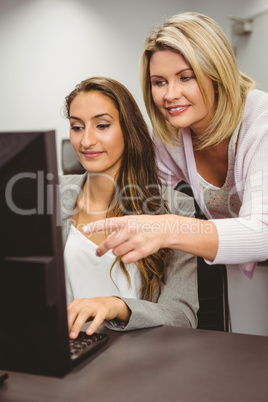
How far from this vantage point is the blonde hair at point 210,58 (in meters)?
1.16

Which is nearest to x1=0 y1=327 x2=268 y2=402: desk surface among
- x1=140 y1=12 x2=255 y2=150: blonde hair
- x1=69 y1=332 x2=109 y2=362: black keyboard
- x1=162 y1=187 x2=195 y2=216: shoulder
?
x1=69 y1=332 x2=109 y2=362: black keyboard

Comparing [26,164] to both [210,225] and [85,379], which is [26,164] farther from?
[210,225]

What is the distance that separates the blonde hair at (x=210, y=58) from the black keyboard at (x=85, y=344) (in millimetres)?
730

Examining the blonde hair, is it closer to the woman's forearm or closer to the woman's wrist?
the woman's forearm

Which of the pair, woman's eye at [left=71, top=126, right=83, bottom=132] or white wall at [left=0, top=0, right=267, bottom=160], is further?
white wall at [left=0, top=0, right=267, bottom=160]

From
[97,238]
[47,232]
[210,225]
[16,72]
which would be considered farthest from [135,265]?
[16,72]

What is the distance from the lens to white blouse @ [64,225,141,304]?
47.2 inches

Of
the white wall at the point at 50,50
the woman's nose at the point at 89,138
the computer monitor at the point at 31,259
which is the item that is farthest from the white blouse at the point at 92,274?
the white wall at the point at 50,50

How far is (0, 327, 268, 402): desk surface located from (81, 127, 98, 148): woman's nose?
65cm

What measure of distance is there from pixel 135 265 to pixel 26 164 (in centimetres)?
76

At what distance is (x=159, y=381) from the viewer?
61 cm

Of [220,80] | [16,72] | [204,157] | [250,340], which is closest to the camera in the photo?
[250,340]

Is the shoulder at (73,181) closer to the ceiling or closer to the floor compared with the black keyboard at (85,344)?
closer to the ceiling

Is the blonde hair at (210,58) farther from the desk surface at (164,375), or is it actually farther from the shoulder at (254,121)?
the desk surface at (164,375)
